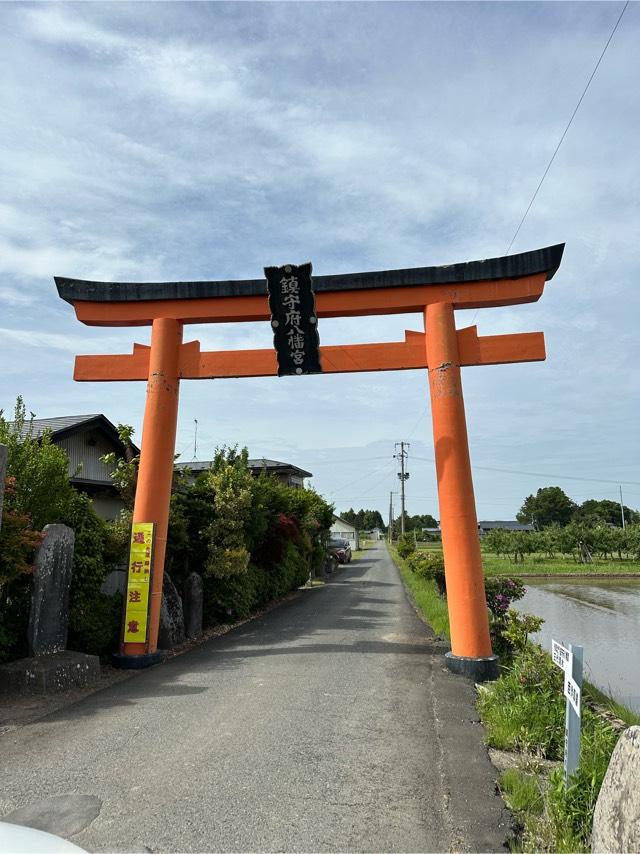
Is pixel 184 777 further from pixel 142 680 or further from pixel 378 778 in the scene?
pixel 142 680

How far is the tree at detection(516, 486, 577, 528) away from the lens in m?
95.6

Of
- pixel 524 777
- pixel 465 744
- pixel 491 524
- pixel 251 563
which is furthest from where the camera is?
pixel 491 524

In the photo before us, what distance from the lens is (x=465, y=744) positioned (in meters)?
4.93

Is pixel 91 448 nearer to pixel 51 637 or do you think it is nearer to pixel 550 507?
pixel 51 637

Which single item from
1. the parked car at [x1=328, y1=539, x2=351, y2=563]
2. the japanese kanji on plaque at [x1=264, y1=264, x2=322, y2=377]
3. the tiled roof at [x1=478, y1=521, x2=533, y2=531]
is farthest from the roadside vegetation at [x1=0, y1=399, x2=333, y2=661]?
the tiled roof at [x1=478, y1=521, x2=533, y2=531]

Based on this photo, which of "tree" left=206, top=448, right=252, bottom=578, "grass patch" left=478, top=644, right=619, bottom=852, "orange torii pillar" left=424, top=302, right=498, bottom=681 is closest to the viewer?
"grass patch" left=478, top=644, right=619, bottom=852

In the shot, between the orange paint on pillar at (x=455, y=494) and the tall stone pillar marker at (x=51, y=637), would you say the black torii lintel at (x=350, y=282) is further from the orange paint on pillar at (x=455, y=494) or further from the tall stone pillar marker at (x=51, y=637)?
the tall stone pillar marker at (x=51, y=637)

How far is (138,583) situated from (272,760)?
4408mm

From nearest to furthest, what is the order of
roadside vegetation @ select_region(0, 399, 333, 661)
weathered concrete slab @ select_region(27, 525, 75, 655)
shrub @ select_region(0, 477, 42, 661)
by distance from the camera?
shrub @ select_region(0, 477, 42, 661), weathered concrete slab @ select_region(27, 525, 75, 655), roadside vegetation @ select_region(0, 399, 333, 661)

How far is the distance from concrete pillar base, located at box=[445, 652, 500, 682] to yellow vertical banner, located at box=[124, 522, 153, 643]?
4.33m

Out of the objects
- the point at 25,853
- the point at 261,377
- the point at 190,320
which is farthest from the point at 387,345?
the point at 25,853

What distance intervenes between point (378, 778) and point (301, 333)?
6.03 metres

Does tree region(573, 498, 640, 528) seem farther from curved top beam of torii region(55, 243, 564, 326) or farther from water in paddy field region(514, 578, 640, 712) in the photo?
curved top beam of torii region(55, 243, 564, 326)

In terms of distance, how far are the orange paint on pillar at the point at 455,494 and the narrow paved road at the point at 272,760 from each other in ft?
2.61
